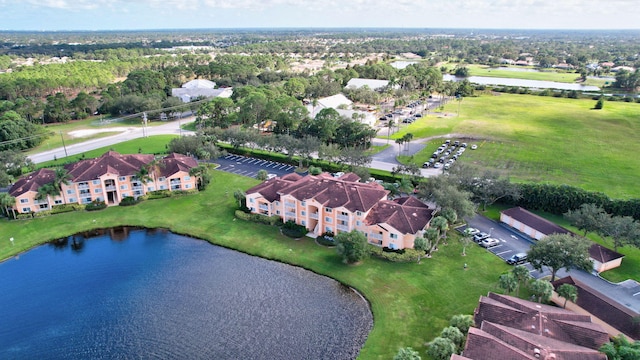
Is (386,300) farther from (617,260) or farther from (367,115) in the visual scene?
(367,115)

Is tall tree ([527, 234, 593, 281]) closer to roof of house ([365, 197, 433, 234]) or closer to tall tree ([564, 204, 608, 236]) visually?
tall tree ([564, 204, 608, 236])

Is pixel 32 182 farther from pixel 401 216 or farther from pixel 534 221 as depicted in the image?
pixel 534 221

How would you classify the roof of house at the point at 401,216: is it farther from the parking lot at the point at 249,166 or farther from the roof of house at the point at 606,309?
the parking lot at the point at 249,166

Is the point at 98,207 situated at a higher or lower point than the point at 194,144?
lower

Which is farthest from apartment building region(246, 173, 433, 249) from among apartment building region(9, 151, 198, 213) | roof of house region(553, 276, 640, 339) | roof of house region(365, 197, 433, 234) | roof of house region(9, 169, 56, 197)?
roof of house region(9, 169, 56, 197)

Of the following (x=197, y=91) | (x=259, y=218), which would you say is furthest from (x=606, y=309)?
(x=197, y=91)

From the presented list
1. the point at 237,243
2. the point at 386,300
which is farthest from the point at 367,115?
Answer: the point at 386,300
